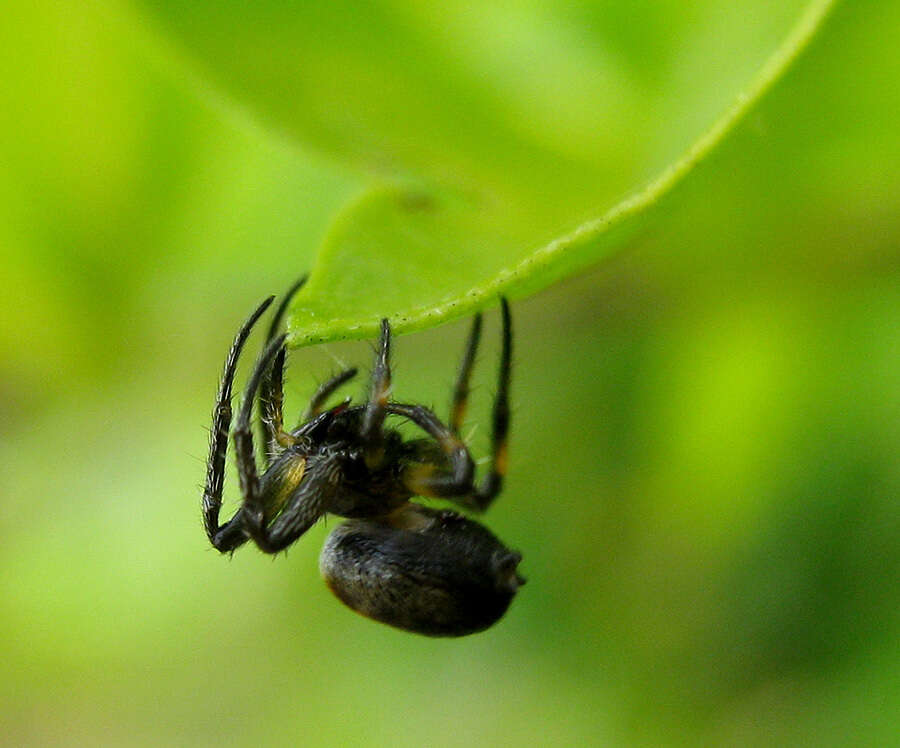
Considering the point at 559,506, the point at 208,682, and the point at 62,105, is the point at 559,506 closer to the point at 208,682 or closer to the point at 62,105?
the point at 208,682

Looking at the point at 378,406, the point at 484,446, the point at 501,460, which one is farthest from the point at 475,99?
the point at 484,446

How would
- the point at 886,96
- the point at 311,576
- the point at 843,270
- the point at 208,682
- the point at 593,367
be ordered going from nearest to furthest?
the point at 886,96
the point at 843,270
the point at 593,367
the point at 311,576
the point at 208,682

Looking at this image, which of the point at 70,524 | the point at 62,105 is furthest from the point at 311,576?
the point at 62,105

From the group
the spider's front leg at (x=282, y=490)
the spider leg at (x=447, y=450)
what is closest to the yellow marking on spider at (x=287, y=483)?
the spider's front leg at (x=282, y=490)

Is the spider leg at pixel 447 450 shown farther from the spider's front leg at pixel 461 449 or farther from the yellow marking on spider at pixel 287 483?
the yellow marking on spider at pixel 287 483

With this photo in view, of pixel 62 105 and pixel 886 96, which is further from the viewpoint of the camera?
pixel 62 105

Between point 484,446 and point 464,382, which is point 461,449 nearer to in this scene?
point 464,382

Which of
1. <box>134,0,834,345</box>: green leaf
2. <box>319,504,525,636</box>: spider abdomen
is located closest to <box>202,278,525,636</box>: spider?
<box>319,504,525,636</box>: spider abdomen
